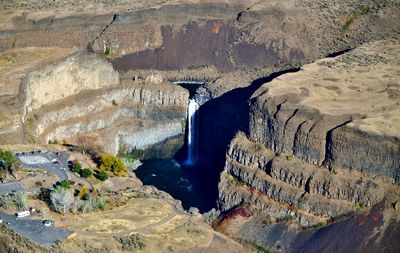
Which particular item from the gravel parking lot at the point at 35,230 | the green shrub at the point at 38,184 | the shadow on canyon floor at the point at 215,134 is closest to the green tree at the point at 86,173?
the green shrub at the point at 38,184

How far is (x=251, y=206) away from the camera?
98062mm

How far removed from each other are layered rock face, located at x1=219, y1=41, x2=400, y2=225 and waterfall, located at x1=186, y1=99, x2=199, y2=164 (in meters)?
15.1

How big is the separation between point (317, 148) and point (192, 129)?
2766 centimetres

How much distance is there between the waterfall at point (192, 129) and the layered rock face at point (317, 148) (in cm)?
1514

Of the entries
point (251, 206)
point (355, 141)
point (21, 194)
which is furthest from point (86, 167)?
point (355, 141)

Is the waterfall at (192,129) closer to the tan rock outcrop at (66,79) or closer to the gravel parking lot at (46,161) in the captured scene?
the tan rock outcrop at (66,79)

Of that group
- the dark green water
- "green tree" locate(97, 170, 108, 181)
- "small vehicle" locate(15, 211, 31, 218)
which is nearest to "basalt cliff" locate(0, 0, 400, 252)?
the dark green water

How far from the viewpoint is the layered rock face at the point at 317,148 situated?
9231cm

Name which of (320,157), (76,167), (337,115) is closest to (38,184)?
(76,167)

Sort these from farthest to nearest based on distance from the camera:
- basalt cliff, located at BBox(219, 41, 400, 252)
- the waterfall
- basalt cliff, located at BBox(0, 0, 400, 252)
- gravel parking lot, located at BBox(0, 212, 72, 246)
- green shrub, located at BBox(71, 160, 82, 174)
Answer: the waterfall
green shrub, located at BBox(71, 160, 82, 174)
basalt cliff, located at BBox(0, 0, 400, 252)
basalt cliff, located at BBox(219, 41, 400, 252)
gravel parking lot, located at BBox(0, 212, 72, 246)

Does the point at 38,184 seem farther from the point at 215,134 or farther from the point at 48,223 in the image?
the point at 215,134

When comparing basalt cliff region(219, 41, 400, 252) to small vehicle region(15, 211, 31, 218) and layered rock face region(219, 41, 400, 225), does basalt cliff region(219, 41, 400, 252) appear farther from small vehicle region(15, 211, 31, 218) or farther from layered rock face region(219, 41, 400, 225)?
small vehicle region(15, 211, 31, 218)

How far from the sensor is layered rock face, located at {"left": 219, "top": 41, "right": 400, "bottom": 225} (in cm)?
9231

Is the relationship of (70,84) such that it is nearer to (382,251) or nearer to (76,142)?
(76,142)
